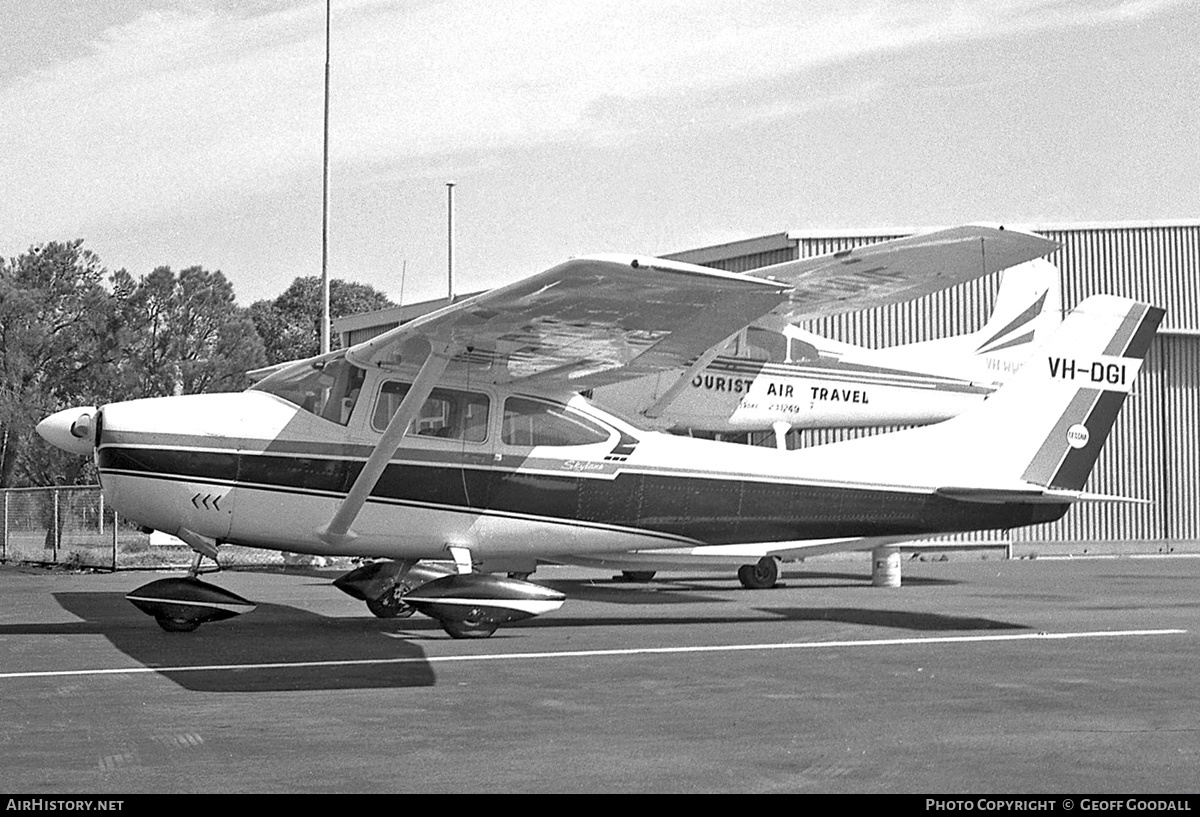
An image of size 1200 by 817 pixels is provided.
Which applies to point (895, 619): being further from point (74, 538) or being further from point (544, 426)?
point (74, 538)

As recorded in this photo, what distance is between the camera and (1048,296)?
72.2 ft

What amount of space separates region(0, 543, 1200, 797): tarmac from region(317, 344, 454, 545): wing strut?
91 cm

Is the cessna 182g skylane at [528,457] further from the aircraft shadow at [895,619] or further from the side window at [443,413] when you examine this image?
the aircraft shadow at [895,619]

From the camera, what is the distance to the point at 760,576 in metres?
17.8

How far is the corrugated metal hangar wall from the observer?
2978 centimetres

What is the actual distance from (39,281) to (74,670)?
168 ft

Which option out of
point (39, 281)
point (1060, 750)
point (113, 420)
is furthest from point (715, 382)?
point (39, 281)

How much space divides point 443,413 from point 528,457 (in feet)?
2.68

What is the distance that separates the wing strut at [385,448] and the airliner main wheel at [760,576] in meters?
7.81

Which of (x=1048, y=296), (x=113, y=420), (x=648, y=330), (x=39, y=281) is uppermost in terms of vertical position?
(x=39, y=281)

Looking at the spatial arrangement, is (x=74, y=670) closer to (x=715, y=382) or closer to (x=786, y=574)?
(x=715, y=382)

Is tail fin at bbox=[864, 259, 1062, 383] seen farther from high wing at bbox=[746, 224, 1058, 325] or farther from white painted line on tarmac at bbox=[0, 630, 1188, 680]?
white painted line on tarmac at bbox=[0, 630, 1188, 680]

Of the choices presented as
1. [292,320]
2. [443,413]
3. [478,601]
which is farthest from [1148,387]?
[292,320]

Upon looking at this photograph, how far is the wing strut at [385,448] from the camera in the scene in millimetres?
10594
